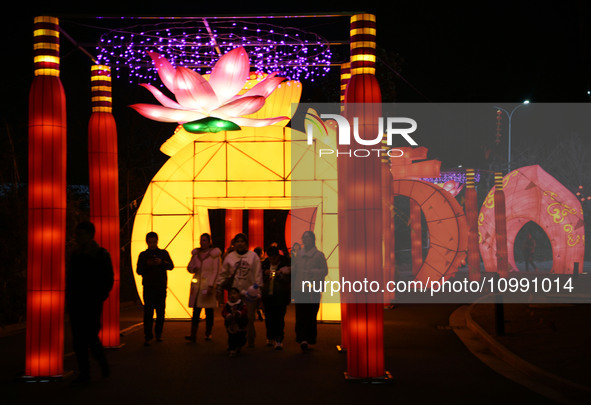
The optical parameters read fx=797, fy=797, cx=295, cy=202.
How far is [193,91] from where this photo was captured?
12.3 m

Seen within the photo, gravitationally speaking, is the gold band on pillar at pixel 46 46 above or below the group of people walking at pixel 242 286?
above

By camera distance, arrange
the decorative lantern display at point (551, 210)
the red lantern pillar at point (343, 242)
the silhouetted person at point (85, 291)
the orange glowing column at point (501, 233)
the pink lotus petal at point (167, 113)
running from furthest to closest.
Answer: the decorative lantern display at point (551, 210) → the orange glowing column at point (501, 233) → the pink lotus petal at point (167, 113) → the red lantern pillar at point (343, 242) → the silhouetted person at point (85, 291)

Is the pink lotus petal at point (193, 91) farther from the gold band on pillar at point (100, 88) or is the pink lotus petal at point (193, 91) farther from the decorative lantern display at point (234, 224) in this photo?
the decorative lantern display at point (234, 224)

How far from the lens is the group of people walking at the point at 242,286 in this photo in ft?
40.2

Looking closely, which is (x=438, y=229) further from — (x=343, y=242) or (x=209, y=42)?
(x=343, y=242)

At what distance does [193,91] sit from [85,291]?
13.9 feet

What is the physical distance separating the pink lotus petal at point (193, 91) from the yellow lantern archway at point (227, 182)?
14.9 feet

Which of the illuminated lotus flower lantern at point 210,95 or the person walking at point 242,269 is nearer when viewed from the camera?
the illuminated lotus flower lantern at point 210,95

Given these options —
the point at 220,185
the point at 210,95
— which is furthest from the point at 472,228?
the point at 210,95

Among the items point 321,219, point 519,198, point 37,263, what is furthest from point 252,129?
point 519,198

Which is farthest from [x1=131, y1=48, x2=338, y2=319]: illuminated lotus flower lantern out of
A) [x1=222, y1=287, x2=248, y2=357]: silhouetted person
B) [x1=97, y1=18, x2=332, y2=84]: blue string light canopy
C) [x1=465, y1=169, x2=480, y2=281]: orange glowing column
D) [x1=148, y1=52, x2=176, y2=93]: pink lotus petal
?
[x1=465, y1=169, x2=480, y2=281]: orange glowing column

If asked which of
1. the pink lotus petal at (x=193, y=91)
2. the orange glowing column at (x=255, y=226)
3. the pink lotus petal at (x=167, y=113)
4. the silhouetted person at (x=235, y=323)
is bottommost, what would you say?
the silhouetted person at (x=235, y=323)

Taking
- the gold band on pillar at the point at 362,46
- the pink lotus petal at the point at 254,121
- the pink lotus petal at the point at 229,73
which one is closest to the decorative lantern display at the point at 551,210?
the pink lotus petal at the point at 254,121

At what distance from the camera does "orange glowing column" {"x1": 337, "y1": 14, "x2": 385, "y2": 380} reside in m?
9.49
